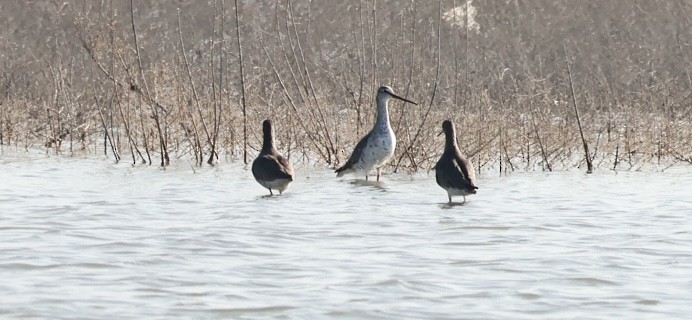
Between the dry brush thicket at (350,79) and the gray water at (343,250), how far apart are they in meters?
1.81

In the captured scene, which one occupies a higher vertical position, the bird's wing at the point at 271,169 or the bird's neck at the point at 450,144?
the bird's neck at the point at 450,144

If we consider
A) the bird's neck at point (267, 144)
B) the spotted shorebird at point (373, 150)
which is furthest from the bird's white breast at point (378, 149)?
the bird's neck at point (267, 144)

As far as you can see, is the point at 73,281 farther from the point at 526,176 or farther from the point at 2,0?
the point at 2,0

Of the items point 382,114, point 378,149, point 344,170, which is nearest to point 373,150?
point 378,149

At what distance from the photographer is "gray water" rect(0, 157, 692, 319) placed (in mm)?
7355

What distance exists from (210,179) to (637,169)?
5.95 metres

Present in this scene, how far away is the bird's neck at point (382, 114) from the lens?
16.0m

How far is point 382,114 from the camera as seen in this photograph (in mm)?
16172

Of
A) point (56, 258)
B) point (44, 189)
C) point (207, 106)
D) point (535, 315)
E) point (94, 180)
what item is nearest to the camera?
point (535, 315)

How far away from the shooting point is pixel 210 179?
16344 mm

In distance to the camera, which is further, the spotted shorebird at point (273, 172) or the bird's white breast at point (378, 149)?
the bird's white breast at point (378, 149)

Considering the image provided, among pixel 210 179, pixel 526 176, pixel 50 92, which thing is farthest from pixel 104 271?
pixel 50 92

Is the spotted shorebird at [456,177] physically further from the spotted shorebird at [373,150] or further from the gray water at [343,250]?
the spotted shorebird at [373,150]

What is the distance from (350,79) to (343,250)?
54.6 feet
